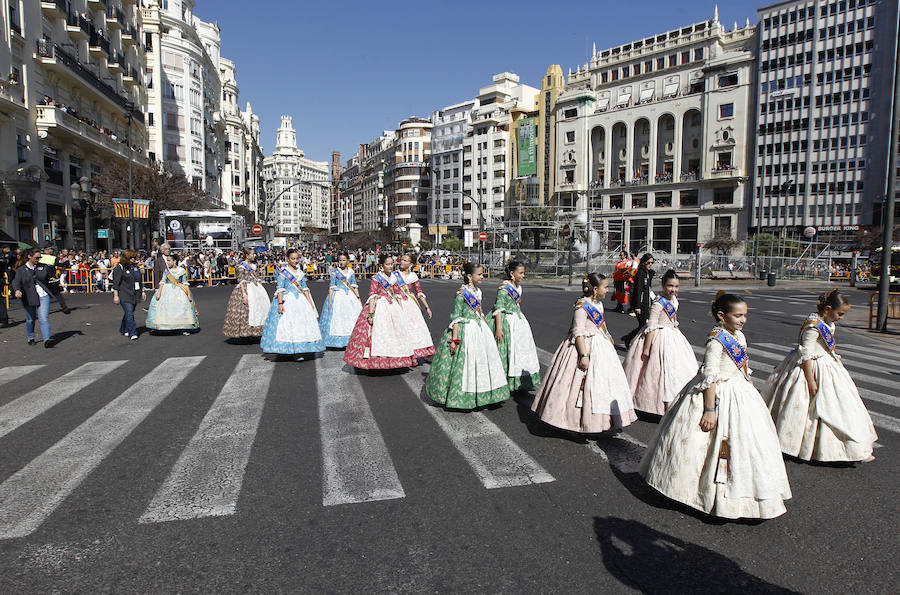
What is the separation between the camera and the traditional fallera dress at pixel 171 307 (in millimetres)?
12070

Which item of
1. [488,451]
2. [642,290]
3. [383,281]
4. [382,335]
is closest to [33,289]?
[383,281]

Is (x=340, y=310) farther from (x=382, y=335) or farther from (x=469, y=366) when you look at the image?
(x=469, y=366)

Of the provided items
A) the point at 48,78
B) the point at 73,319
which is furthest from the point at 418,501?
the point at 48,78

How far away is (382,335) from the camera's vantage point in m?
8.24

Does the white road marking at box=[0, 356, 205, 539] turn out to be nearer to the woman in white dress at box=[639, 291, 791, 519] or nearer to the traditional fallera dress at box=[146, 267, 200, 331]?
the woman in white dress at box=[639, 291, 791, 519]

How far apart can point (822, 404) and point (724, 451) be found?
166cm

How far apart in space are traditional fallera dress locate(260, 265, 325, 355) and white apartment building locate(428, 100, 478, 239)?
276 feet

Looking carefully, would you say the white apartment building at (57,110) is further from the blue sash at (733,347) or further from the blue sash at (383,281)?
the blue sash at (733,347)

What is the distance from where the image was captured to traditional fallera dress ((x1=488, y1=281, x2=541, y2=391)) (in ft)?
22.5

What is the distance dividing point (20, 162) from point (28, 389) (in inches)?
929

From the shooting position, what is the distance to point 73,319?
1497 cm

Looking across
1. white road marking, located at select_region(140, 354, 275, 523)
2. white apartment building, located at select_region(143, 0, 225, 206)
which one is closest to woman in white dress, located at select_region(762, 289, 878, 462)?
white road marking, located at select_region(140, 354, 275, 523)

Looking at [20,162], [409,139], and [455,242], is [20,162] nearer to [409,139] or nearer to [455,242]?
[455,242]

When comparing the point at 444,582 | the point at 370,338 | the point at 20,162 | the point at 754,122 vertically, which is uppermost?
the point at 754,122
